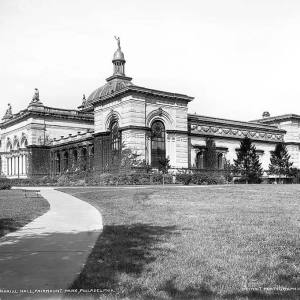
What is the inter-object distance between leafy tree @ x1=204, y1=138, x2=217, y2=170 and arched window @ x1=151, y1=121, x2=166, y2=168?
22.2 ft

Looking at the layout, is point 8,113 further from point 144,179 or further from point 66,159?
point 144,179

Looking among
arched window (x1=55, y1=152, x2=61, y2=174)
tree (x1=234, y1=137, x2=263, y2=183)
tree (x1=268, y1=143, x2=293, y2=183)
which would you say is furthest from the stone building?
tree (x1=234, y1=137, x2=263, y2=183)

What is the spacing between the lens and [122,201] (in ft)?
68.4

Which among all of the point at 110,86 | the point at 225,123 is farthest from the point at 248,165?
the point at 110,86

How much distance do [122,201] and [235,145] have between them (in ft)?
116

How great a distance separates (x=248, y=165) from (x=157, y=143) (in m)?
10.2

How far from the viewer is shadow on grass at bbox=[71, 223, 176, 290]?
21.9 ft

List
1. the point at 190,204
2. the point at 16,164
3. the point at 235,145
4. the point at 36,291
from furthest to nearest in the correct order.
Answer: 1. the point at 16,164
2. the point at 235,145
3. the point at 190,204
4. the point at 36,291

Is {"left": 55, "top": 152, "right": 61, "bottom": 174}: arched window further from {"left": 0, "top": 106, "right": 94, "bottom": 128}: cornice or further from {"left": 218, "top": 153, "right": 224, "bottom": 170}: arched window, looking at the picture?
{"left": 218, "top": 153, "right": 224, "bottom": 170}: arched window

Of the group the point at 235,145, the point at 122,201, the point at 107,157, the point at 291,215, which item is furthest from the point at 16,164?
the point at 291,215

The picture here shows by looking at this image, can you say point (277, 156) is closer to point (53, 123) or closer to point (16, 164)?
point (53, 123)

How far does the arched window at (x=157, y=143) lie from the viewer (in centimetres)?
4428

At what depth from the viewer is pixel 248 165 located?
1837 inches

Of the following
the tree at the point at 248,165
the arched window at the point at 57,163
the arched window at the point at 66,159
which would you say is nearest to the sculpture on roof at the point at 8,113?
the arched window at the point at 57,163
